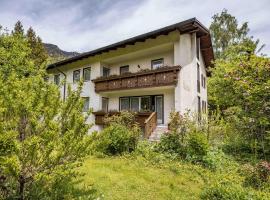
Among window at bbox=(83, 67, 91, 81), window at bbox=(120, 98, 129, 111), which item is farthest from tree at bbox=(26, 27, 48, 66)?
window at bbox=(120, 98, 129, 111)

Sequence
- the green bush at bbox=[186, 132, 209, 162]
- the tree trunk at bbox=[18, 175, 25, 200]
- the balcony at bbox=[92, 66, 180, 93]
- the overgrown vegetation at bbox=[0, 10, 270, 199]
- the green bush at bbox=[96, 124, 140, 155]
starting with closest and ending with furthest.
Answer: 1. the overgrown vegetation at bbox=[0, 10, 270, 199]
2. the tree trunk at bbox=[18, 175, 25, 200]
3. the green bush at bbox=[186, 132, 209, 162]
4. the green bush at bbox=[96, 124, 140, 155]
5. the balcony at bbox=[92, 66, 180, 93]

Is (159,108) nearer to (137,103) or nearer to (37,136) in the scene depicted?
(137,103)

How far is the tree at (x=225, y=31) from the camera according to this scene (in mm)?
34156

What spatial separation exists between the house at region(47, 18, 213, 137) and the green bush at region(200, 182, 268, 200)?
806 cm

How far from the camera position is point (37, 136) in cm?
370

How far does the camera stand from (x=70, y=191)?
534cm

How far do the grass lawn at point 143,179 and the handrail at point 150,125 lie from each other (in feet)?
13.1

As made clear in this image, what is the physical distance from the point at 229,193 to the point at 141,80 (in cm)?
1122

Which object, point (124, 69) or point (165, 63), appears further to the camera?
point (124, 69)

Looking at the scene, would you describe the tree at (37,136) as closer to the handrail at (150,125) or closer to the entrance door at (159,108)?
the handrail at (150,125)

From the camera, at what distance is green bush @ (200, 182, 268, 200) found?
5164 millimetres

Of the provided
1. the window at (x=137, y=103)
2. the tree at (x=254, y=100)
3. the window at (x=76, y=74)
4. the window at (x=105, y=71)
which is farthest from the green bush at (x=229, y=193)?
the window at (x=76, y=74)

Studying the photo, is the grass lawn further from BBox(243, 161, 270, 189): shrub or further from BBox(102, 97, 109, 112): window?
BBox(102, 97, 109, 112): window

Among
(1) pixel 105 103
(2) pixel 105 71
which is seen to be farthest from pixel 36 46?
(1) pixel 105 103
